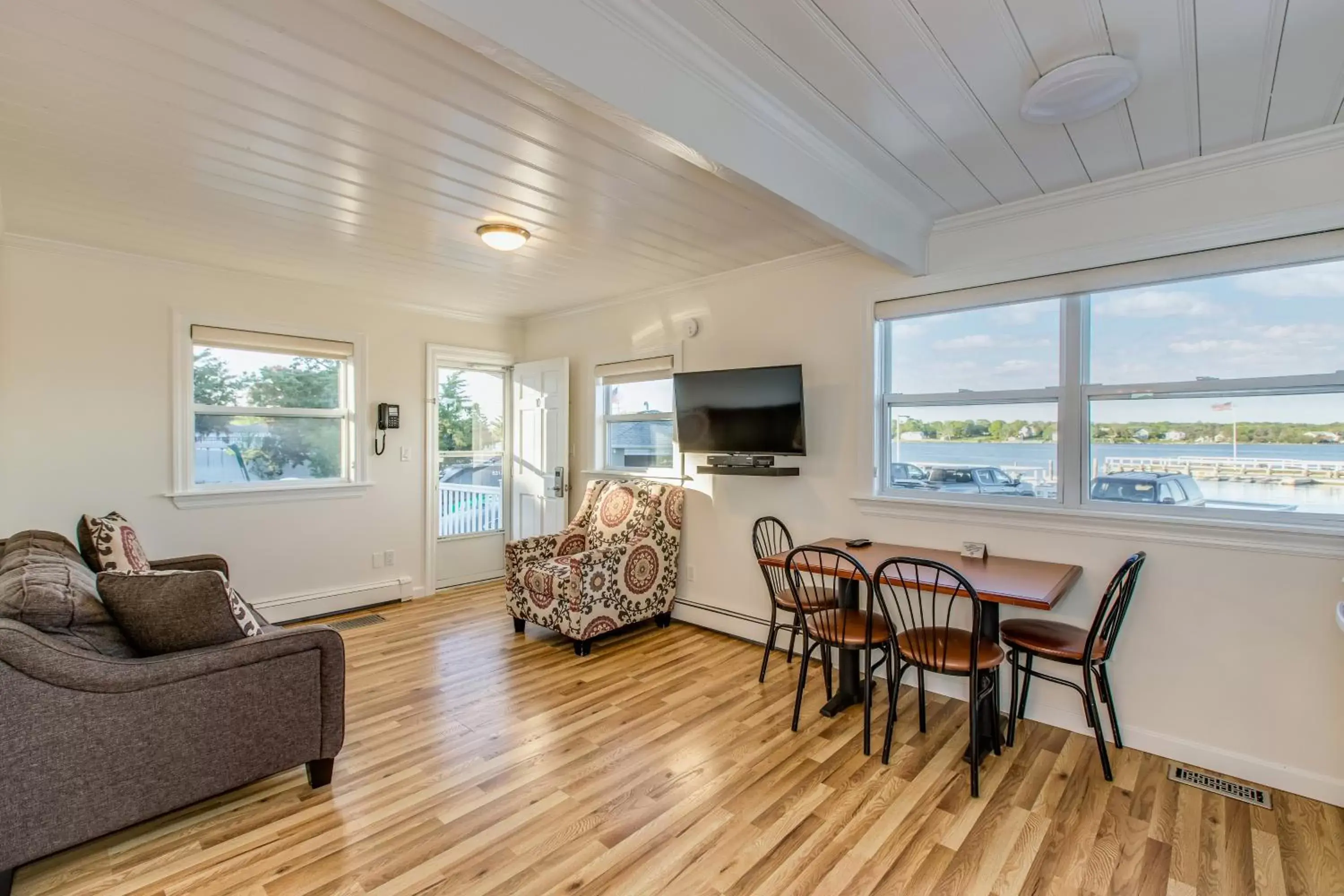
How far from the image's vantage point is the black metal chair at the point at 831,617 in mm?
2727

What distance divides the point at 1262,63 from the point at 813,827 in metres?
2.80

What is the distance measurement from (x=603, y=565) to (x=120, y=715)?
2299 mm

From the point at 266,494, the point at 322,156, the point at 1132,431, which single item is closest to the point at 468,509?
the point at 266,494

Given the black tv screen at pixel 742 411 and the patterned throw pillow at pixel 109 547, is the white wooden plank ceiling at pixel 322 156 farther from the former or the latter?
the patterned throw pillow at pixel 109 547

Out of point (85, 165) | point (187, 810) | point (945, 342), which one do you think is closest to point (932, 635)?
point (945, 342)

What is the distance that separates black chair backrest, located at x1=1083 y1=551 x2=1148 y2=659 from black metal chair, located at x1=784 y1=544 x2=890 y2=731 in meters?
0.78

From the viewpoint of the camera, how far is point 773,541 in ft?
12.9

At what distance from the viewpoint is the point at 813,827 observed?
216cm

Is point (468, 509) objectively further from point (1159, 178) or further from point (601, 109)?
point (1159, 178)

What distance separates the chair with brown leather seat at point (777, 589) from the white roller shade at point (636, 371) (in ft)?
4.47

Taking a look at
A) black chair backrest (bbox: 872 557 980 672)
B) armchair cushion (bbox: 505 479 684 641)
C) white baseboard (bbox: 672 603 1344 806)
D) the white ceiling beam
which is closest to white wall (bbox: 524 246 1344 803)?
white baseboard (bbox: 672 603 1344 806)

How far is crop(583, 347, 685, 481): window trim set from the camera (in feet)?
14.7

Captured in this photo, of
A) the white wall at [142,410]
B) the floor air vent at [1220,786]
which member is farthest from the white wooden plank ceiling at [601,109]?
the floor air vent at [1220,786]

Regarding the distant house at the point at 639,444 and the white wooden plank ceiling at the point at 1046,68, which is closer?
the white wooden plank ceiling at the point at 1046,68
